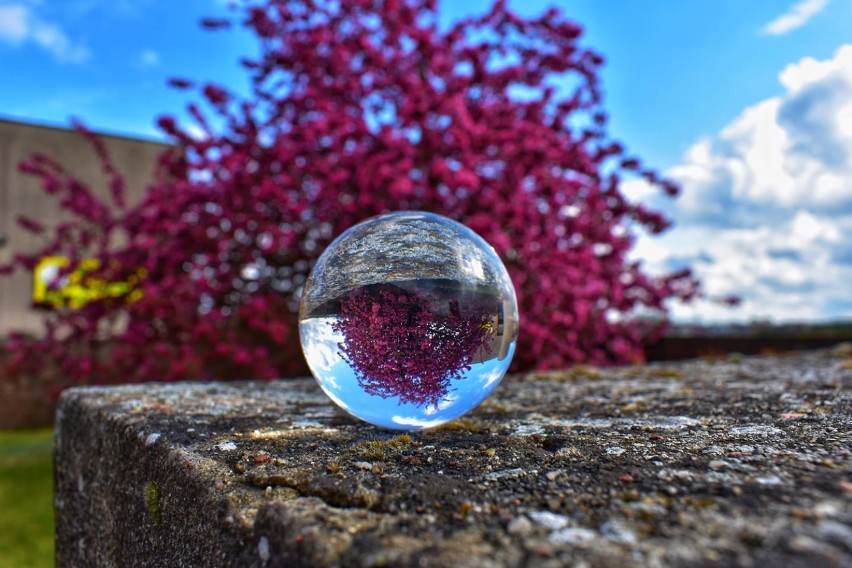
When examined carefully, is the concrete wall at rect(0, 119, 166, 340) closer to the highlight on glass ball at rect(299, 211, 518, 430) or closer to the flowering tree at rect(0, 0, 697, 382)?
the flowering tree at rect(0, 0, 697, 382)

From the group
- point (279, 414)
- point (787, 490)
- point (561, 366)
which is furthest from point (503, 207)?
point (787, 490)

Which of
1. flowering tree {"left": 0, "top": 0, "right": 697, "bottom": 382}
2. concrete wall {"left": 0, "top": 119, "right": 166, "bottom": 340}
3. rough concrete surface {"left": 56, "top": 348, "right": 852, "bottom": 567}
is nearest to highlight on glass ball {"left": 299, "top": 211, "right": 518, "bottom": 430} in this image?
rough concrete surface {"left": 56, "top": 348, "right": 852, "bottom": 567}

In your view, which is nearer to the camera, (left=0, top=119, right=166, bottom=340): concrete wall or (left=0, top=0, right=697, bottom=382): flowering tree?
(left=0, top=0, right=697, bottom=382): flowering tree

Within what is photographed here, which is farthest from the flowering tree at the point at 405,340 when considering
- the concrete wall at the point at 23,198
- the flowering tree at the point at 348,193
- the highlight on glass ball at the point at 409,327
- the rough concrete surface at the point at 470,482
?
the concrete wall at the point at 23,198

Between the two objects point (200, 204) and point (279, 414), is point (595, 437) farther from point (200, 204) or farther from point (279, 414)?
point (200, 204)

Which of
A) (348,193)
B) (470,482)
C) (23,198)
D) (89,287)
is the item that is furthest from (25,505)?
(23,198)

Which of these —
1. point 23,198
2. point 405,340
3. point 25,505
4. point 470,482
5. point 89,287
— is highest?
point 23,198

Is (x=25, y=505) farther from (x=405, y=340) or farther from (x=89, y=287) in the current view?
(x=405, y=340)
